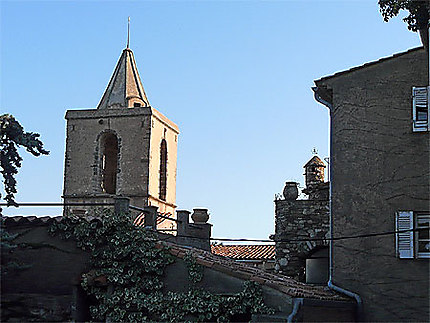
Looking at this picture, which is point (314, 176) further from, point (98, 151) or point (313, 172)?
point (98, 151)

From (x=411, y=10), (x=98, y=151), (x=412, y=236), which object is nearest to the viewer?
(x=411, y=10)

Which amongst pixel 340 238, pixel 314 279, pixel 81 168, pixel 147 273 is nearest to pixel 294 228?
pixel 314 279

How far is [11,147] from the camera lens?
15055 millimetres

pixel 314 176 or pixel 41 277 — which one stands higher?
pixel 314 176

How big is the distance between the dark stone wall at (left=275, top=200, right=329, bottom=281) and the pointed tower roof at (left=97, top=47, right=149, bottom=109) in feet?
52.0

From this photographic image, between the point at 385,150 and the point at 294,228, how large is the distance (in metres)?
6.91

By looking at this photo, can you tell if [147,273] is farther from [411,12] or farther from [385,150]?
[411,12]

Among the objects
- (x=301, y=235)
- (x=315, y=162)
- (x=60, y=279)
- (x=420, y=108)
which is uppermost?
(x=420, y=108)

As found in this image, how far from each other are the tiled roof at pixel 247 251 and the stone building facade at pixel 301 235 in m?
5.38

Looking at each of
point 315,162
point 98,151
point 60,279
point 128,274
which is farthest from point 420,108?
point 98,151

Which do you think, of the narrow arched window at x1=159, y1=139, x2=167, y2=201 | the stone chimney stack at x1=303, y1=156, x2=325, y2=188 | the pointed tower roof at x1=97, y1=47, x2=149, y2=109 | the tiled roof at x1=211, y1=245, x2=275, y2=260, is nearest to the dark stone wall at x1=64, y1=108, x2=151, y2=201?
the pointed tower roof at x1=97, y1=47, x2=149, y2=109

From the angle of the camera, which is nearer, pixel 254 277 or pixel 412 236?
pixel 254 277

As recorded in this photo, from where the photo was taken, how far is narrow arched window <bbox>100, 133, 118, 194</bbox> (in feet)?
121

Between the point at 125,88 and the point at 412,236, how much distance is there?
77.9 ft
